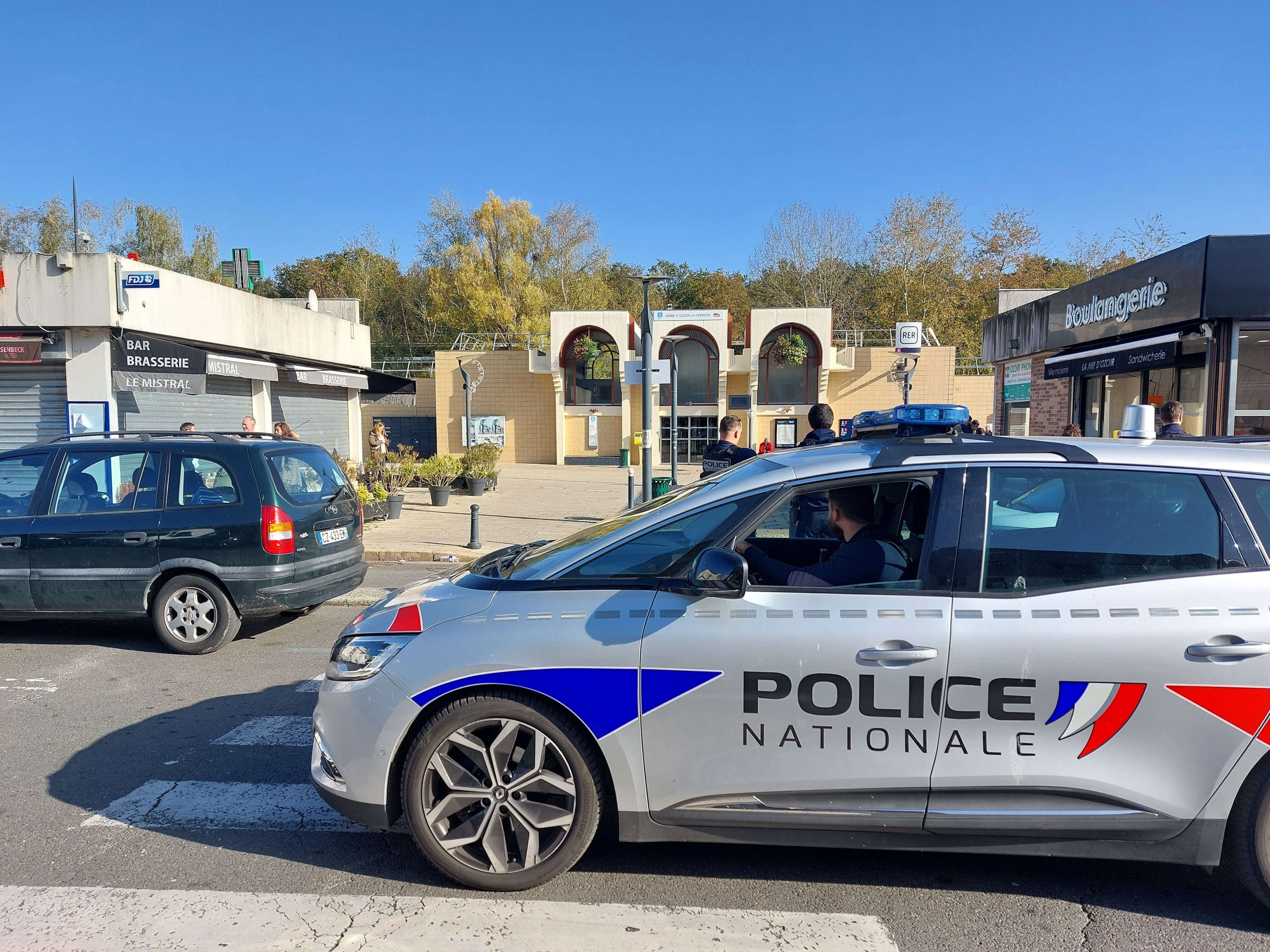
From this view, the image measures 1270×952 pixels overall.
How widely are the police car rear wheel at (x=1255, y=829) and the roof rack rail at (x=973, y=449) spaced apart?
1.20 meters

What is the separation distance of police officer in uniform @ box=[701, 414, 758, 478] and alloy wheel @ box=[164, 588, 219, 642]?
473cm

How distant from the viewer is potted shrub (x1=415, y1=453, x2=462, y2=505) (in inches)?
697

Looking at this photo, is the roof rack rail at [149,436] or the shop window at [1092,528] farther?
the roof rack rail at [149,436]

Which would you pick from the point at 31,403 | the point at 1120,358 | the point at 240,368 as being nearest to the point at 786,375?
the point at 1120,358

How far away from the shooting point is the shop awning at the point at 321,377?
60.4ft

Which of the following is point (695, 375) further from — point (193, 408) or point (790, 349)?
point (193, 408)

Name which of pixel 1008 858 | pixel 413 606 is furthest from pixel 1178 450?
pixel 413 606

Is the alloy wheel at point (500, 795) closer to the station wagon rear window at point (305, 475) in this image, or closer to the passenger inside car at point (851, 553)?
the passenger inside car at point (851, 553)

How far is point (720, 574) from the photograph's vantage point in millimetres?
2914

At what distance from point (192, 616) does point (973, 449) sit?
6.00 meters

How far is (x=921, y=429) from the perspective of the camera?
4242mm

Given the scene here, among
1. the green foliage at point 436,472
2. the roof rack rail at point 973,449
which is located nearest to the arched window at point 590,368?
the green foliage at point 436,472

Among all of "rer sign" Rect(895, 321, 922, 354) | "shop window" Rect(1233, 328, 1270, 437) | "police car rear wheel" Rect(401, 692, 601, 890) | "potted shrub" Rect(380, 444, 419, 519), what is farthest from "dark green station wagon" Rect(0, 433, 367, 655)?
"rer sign" Rect(895, 321, 922, 354)

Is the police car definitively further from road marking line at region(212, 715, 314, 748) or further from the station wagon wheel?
the station wagon wheel
